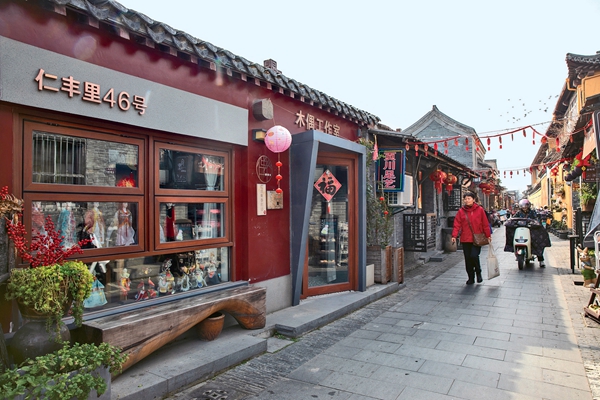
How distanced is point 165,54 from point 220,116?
985mm

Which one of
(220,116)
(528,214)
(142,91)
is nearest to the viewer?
(142,91)

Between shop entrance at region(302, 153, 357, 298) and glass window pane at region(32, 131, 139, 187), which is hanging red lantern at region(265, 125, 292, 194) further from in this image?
glass window pane at region(32, 131, 139, 187)

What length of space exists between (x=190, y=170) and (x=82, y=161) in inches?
51.3

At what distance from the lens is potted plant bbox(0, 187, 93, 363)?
2773 millimetres

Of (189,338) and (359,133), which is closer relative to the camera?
(189,338)

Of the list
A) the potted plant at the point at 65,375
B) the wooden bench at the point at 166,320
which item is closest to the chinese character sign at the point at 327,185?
the wooden bench at the point at 166,320

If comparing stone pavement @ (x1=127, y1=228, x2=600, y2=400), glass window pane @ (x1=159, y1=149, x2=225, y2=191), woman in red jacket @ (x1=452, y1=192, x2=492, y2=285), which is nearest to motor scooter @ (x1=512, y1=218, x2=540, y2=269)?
woman in red jacket @ (x1=452, y1=192, x2=492, y2=285)

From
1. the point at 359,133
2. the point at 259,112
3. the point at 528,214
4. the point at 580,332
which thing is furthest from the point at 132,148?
the point at 528,214

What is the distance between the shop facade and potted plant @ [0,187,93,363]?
21.6 inches

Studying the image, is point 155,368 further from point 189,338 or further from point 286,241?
point 286,241

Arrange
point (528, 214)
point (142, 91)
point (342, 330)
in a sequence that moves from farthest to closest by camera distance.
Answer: point (528, 214) < point (342, 330) < point (142, 91)

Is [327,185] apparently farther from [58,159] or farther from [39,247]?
[39,247]

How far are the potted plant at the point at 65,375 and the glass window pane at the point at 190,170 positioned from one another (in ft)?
7.21

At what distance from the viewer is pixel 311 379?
394cm
